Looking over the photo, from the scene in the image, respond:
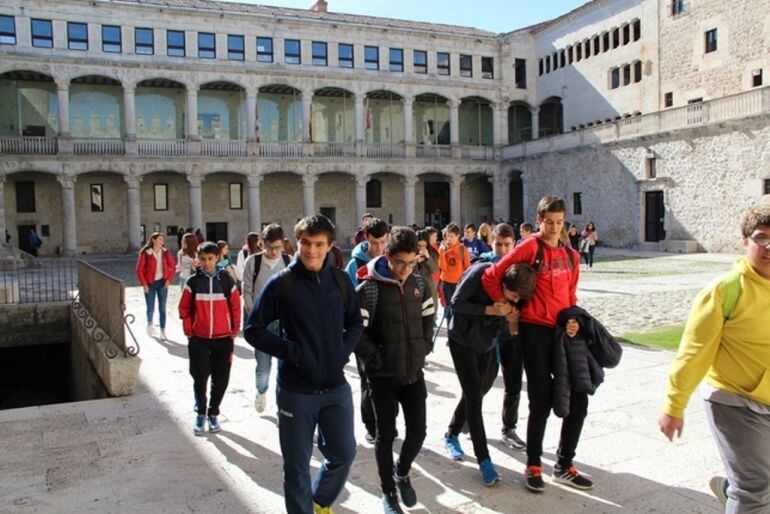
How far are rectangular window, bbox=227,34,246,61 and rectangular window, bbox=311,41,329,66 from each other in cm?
422

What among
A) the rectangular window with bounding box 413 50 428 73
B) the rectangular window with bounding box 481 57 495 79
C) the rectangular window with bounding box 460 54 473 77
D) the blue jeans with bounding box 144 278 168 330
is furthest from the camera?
the rectangular window with bounding box 481 57 495 79

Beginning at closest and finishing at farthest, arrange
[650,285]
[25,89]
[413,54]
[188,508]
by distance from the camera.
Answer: [188,508] < [650,285] < [25,89] < [413,54]

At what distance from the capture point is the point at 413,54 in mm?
41000

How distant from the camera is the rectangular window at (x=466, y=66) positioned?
139 ft

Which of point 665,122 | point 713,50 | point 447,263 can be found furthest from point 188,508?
point 713,50

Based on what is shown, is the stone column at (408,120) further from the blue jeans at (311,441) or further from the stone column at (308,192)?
the blue jeans at (311,441)

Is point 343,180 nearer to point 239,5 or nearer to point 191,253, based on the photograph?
point 239,5

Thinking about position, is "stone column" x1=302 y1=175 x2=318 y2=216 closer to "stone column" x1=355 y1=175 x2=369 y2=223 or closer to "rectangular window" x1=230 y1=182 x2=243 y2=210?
"stone column" x1=355 y1=175 x2=369 y2=223

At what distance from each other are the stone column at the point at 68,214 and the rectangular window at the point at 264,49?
41.2ft

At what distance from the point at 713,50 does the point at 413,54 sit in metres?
17.6

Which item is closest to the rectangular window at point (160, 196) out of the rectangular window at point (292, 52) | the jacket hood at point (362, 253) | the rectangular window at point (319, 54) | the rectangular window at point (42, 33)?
the rectangular window at point (42, 33)

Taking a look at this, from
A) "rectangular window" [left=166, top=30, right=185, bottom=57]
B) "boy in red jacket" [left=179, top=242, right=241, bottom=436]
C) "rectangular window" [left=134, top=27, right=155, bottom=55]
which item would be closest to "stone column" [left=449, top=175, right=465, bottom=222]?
"rectangular window" [left=166, top=30, right=185, bottom=57]

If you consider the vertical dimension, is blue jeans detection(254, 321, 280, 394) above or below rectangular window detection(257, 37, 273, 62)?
below

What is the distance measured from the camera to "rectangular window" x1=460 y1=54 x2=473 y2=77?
42.4m
